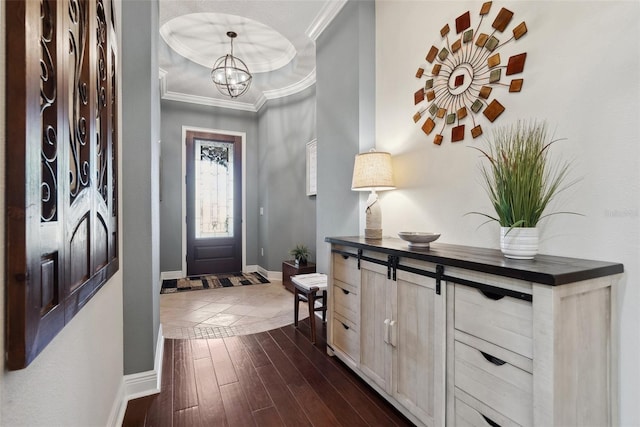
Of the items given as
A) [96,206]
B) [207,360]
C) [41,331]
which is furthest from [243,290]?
[41,331]

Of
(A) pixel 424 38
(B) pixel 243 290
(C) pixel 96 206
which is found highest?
(A) pixel 424 38

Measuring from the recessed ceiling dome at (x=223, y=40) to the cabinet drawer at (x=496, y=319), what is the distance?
360 centimetres

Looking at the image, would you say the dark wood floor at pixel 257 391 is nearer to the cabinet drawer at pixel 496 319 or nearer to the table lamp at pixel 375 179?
the cabinet drawer at pixel 496 319

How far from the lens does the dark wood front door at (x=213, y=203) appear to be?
5387 millimetres

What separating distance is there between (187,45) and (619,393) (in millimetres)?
4986

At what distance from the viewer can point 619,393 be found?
1281 mm

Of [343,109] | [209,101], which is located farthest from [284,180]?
[343,109]

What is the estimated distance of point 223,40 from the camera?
395cm

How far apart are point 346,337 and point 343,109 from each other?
206 cm

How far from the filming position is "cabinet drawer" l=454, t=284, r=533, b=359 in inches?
45.7

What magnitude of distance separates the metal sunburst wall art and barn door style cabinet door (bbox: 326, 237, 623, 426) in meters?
0.86

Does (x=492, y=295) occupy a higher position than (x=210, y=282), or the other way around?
(x=492, y=295)

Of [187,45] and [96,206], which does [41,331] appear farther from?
[187,45]

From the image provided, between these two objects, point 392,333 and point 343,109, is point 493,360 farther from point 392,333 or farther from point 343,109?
point 343,109
